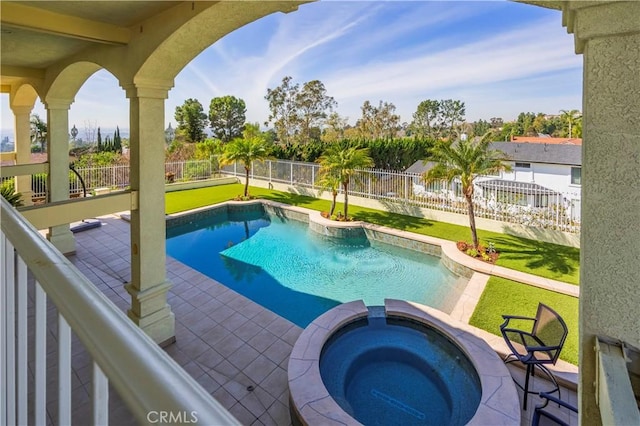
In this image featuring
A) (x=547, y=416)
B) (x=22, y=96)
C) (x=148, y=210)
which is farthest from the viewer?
(x=22, y=96)

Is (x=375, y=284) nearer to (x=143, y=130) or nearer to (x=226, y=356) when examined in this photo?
(x=226, y=356)

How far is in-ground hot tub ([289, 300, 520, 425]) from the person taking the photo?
4.07 meters

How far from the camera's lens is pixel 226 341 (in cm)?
561

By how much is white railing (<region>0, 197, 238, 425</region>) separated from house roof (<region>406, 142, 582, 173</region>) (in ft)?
70.7

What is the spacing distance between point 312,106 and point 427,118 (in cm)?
1990

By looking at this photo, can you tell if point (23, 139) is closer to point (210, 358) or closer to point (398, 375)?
point (210, 358)

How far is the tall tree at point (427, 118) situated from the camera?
155 ft

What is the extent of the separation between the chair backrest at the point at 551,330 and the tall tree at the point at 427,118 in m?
45.3

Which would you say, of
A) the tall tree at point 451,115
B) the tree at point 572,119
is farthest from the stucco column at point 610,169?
the tall tree at point 451,115

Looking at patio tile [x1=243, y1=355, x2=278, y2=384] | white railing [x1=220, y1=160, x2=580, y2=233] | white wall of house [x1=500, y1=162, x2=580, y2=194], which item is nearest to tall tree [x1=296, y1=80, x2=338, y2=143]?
white wall of house [x1=500, y1=162, x2=580, y2=194]

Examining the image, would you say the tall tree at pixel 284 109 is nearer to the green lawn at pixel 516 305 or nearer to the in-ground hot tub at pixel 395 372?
the green lawn at pixel 516 305

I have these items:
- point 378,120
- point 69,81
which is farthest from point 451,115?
point 69,81

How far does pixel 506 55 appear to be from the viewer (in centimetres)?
1991

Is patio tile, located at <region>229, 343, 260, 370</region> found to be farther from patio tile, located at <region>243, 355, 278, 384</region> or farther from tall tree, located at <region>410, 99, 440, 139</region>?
tall tree, located at <region>410, 99, 440, 139</region>
